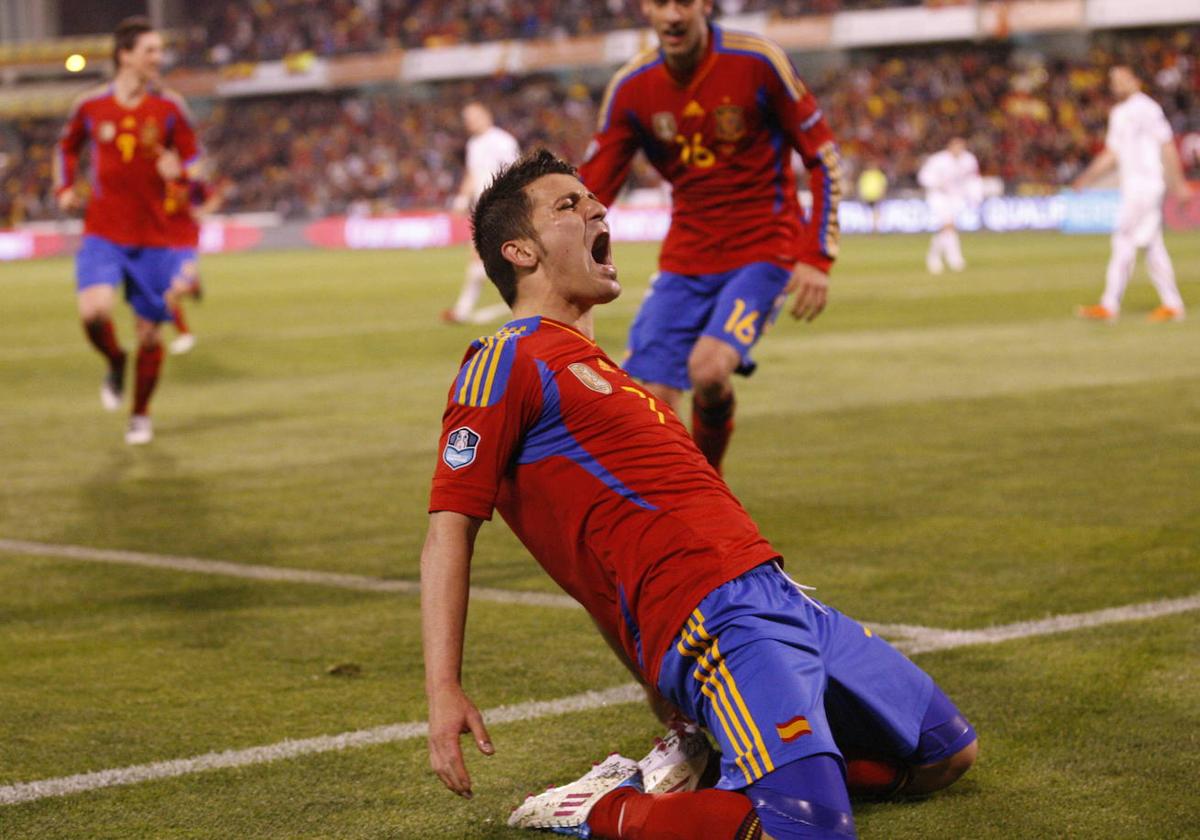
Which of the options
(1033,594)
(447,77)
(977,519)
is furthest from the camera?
(447,77)

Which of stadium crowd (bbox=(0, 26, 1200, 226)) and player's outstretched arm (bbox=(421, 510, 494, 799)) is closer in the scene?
player's outstretched arm (bbox=(421, 510, 494, 799))

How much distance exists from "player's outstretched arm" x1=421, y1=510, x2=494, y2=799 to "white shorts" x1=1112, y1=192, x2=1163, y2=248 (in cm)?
1404

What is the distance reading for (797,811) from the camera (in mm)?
3088

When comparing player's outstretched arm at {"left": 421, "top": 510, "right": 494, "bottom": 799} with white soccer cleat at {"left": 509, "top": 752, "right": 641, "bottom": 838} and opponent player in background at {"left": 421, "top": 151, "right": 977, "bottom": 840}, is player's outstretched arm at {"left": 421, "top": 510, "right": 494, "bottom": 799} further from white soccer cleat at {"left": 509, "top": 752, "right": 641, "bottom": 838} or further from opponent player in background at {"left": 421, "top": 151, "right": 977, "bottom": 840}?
white soccer cleat at {"left": 509, "top": 752, "right": 641, "bottom": 838}

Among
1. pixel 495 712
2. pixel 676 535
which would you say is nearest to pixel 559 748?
pixel 495 712

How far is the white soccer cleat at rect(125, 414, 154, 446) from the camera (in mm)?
10305

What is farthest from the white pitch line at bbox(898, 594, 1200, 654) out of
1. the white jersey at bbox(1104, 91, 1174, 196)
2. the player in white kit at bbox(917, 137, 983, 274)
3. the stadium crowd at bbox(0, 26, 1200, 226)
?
the stadium crowd at bbox(0, 26, 1200, 226)

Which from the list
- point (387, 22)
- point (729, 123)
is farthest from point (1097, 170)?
point (387, 22)

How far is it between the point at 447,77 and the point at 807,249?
50.9m

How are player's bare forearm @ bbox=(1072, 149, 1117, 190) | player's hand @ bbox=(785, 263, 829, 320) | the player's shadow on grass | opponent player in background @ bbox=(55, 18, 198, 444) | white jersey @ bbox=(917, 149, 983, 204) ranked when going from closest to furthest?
player's hand @ bbox=(785, 263, 829, 320)
opponent player in background @ bbox=(55, 18, 198, 444)
the player's shadow on grass
player's bare forearm @ bbox=(1072, 149, 1117, 190)
white jersey @ bbox=(917, 149, 983, 204)

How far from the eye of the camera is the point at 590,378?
3406 mm

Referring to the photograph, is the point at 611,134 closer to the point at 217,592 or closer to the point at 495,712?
the point at 217,592

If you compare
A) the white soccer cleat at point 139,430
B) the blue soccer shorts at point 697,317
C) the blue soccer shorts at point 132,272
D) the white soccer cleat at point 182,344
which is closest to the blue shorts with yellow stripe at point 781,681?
the blue soccer shorts at point 697,317

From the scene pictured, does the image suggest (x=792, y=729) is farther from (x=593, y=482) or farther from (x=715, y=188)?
(x=715, y=188)
